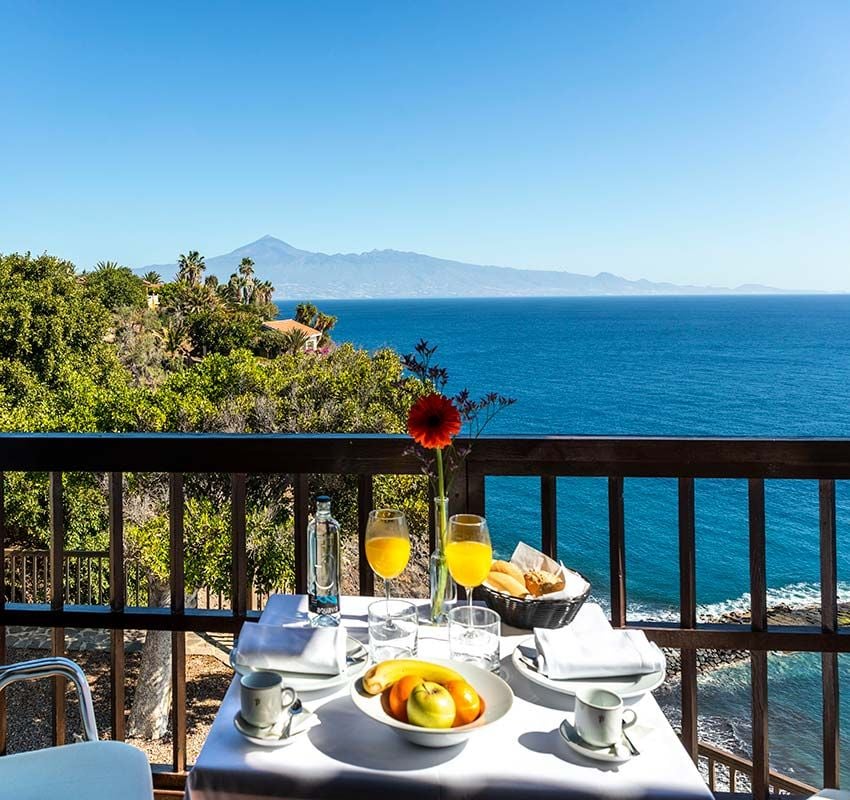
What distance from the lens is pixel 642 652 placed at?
1039 millimetres

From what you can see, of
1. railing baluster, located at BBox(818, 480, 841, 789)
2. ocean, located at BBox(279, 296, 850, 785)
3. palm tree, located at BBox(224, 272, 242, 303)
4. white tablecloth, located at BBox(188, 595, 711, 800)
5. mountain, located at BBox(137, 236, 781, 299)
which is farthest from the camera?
mountain, located at BBox(137, 236, 781, 299)

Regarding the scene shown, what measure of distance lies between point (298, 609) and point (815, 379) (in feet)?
123

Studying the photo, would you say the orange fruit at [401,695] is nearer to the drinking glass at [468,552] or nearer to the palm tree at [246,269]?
the drinking glass at [468,552]

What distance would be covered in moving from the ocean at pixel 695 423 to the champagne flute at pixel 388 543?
24.1 inches

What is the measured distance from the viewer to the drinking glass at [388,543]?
1.18 m

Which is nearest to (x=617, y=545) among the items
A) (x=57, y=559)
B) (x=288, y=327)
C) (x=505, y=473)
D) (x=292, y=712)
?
(x=505, y=473)

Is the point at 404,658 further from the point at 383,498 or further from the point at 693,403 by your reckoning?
the point at 693,403

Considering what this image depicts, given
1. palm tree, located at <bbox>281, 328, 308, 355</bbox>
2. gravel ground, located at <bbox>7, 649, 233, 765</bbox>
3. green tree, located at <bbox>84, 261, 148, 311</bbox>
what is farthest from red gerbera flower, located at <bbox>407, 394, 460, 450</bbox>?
green tree, located at <bbox>84, 261, 148, 311</bbox>

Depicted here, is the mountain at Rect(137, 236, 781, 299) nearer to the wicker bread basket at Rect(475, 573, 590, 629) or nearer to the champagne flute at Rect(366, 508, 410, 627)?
the champagne flute at Rect(366, 508, 410, 627)

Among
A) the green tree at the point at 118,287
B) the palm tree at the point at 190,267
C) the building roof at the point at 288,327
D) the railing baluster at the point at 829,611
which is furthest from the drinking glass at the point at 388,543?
the palm tree at the point at 190,267

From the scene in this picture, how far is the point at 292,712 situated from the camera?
905mm

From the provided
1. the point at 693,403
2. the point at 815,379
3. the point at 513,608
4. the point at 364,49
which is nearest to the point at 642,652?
the point at 513,608

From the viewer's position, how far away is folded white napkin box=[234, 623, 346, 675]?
39.1 inches

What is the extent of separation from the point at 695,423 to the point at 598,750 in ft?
93.4
